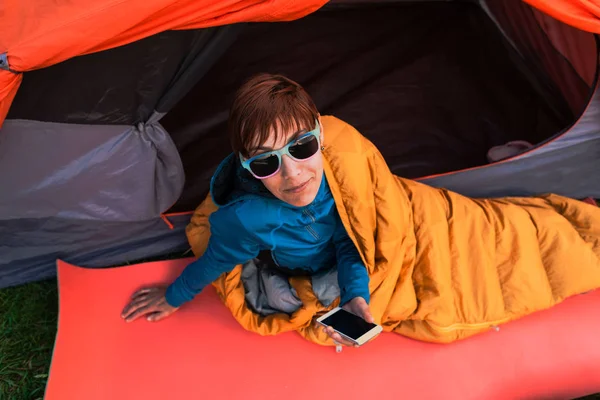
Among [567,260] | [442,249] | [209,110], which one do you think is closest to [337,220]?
[442,249]

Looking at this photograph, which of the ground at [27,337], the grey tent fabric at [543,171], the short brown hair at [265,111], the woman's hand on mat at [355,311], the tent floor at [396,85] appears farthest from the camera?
the tent floor at [396,85]

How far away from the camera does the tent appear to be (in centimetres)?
119

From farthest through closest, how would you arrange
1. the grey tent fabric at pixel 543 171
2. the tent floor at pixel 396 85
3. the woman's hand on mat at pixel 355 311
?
the tent floor at pixel 396 85, the grey tent fabric at pixel 543 171, the woman's hand on mat at pixel 355 311

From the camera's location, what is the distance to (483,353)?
1.46 metres

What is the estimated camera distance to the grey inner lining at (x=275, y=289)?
4.60 ft

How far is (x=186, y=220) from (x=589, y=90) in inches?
52.3

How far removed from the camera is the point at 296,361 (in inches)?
57.1

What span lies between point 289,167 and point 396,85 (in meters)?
1.33

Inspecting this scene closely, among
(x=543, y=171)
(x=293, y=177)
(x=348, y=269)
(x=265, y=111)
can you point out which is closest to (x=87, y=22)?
(x=265, y=111)

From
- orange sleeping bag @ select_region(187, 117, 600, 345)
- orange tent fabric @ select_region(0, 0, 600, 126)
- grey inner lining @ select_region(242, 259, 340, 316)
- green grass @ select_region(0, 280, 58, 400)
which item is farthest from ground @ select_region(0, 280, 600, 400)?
orange tent fabric @ select_region(0, 0, 600, 126)

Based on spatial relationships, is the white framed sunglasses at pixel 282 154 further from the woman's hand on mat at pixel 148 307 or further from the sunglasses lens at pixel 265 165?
the woman's hand on mat at pixel 148 307

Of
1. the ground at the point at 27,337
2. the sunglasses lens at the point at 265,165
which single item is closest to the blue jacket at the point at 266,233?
the sunglasses lens at the point at 265,165

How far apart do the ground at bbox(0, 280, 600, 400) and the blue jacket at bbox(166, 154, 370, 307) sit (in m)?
0.51

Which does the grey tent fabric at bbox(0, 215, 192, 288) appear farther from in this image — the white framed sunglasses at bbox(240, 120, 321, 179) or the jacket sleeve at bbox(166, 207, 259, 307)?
the white framed sunglasses at bbox(240, 120, 321, 179)
